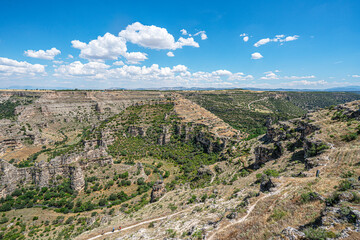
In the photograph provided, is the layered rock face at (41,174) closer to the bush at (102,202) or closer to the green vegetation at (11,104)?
the bush at (102,202)

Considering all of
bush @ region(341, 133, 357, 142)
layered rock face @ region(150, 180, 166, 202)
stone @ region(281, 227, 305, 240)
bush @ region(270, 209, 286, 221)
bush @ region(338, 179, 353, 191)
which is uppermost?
bush @ region(341, 133, 357, 142)

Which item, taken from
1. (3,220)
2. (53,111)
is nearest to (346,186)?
(3,220)

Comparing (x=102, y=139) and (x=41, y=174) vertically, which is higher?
(x=102, y=139)

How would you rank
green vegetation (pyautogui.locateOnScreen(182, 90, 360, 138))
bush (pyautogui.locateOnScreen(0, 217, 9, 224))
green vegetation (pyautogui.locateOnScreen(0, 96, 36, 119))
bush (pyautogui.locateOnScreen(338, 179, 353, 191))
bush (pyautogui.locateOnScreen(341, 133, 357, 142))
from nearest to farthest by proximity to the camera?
bush (pyautogui.locateOnScreen(338, 179, 353, 191)) < bush (pyautogui.locateOnScreen(341, 133, 357, 142)) < bush (pyautogui.locateOnScreen(0, 217, 9, 224)) < green vegetation (pyautogui.locateOnScreen(182, 90, 360, 138)) < green vegetation (pyautogui.locateOnScreen(0, 96, 36, 119))

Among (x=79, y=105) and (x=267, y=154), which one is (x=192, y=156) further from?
(x=79, y=105)

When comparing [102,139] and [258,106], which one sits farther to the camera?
[258,106]

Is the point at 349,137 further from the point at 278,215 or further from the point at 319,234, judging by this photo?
the point at 319,234

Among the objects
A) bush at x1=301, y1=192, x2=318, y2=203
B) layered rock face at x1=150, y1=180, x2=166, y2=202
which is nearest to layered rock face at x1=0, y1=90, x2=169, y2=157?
layered rock face at x1=150, y1=180, x2=166, y2=202

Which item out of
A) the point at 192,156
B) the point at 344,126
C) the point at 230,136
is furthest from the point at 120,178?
the point at 344,126

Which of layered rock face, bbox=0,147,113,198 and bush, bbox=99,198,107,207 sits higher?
layered rock face, bbox=0,147,113,198

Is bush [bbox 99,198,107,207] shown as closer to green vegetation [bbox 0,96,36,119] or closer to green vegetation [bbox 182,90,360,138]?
green vegetation [bbox 182,90,360,138]

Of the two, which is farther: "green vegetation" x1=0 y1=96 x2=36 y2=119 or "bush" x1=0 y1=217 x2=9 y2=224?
"green vegetation" x1=0 y1=96 x2=36 y2=119
